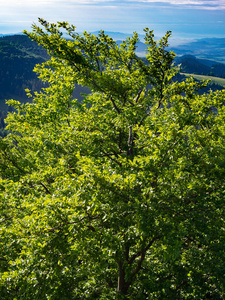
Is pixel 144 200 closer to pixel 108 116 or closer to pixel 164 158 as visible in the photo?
pixel 164 158

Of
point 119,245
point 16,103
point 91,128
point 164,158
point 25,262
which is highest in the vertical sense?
point 16,103

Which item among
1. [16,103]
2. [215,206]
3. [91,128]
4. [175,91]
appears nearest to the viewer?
[215,206]

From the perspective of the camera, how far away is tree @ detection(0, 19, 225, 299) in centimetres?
1032

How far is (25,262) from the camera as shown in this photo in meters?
10.4

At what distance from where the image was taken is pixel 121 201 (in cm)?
1043

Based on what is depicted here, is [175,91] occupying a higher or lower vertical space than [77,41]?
lower

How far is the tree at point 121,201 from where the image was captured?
10320 mm

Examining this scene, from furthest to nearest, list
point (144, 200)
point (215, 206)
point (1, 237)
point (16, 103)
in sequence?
point (16, 103)
point (1, 237)
point (215, 206)
point (144, 200)

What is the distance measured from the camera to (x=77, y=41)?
17062 mm

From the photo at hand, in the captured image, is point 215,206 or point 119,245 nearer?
point 119,245

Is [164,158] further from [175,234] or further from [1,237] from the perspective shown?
[1,237]

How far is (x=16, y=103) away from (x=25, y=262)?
1931 centimetres

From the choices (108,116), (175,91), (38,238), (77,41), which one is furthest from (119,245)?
(77,41)

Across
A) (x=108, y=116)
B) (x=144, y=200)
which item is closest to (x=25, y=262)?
(x=144, y=200)
